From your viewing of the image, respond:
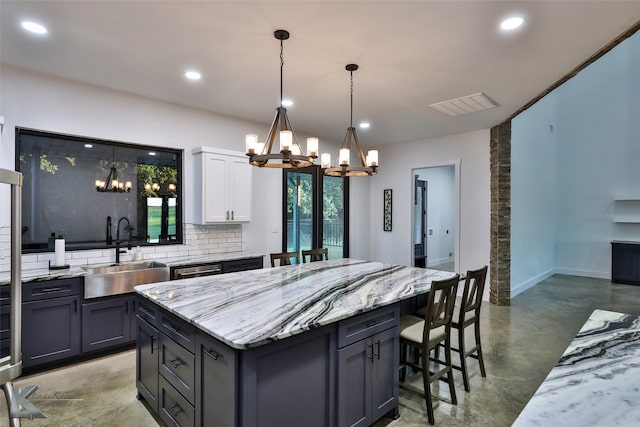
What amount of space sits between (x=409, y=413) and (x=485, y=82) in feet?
10.9

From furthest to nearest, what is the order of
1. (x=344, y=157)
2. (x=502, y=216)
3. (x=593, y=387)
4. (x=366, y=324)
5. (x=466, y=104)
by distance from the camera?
(x=502, y=216) < (x=466, y=104) < (x=344, y=157) < (x=366, y=324) < (x=593, y=387)

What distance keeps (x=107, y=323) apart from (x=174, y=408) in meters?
1.84

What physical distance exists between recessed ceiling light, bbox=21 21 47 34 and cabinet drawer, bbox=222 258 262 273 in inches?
111

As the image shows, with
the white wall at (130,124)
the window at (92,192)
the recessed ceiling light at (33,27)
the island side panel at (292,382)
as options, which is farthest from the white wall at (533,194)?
the recessed ceiling light at (33,27)

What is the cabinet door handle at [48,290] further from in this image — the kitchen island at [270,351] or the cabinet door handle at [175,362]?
the cabinet door handle at [175,362]

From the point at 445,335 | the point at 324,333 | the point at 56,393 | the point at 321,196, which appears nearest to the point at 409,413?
the point at 445,335

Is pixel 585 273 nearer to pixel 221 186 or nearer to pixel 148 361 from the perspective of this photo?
pixel 221 186

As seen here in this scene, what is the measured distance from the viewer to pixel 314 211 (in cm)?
626

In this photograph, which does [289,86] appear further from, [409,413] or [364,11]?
[409,413]

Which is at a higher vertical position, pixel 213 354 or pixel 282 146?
pixel 282 146

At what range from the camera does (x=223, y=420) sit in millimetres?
1647

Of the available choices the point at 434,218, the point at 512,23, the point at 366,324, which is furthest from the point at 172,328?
the point at 434,218

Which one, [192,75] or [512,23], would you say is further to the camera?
[192,75]

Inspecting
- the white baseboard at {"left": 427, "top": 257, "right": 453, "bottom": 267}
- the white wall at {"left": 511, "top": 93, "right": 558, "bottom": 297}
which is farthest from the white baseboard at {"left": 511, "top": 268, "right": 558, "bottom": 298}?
the white baseboard at {"left": 427, "top": 257, "right": 453, "bottom": 267}
